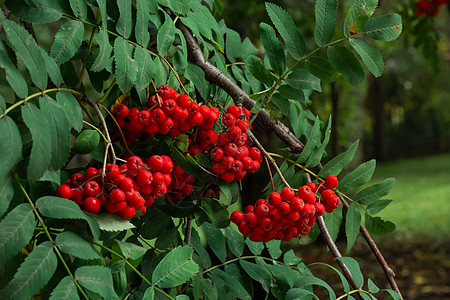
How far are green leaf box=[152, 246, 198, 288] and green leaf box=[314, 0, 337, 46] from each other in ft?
1.65

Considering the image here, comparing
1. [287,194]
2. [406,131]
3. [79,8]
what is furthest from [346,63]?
[406,131]

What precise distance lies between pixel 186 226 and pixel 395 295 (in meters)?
0.48

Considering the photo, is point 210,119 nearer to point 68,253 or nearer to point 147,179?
point 147,179

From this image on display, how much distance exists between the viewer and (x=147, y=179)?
79cm

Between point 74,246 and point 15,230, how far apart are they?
0.31 ft

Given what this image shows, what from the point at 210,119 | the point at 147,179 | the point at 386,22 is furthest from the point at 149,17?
the point at 386,22

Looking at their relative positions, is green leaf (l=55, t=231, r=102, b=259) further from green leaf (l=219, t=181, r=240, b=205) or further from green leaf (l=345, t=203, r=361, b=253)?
green leaf (l=345, t=203, r=361, b=253)

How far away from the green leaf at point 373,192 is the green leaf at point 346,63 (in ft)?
0.90

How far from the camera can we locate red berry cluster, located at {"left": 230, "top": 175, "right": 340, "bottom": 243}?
928mm

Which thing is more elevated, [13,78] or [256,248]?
[13,78]

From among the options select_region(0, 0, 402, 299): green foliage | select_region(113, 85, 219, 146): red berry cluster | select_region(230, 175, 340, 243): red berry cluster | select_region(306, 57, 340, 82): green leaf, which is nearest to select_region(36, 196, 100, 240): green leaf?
select_region(0, 0, 402, 299): green foliage

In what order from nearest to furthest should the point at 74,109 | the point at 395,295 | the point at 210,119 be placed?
the point at 74,109
the point at 210,119
the point at 395,295

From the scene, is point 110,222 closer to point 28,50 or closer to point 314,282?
point 28,50

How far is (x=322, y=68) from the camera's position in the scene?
1.02 m
